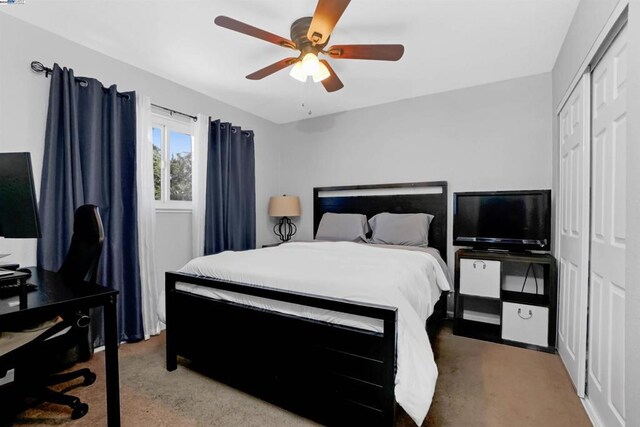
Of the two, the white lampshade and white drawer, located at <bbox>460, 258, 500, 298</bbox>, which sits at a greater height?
the white lampshade

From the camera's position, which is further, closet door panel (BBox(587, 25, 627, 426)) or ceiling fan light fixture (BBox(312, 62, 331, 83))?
ceiling fan light fixture (BBox(312, 62, 331, 83))

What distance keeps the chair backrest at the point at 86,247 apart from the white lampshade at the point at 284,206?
2377mm

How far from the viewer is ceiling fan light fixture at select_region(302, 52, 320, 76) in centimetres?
199

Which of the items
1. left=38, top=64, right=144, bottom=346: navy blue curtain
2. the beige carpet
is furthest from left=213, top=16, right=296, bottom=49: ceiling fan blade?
the beige carpet

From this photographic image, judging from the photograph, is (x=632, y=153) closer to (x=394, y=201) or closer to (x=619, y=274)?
(x=619, y=274)

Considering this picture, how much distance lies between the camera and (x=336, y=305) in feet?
4.84

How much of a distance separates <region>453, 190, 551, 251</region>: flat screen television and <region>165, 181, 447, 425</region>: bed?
866 millimetres

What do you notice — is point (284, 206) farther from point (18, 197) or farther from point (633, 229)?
point (633, 229)

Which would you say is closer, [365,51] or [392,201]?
[365,51]

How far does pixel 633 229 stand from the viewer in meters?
1.16

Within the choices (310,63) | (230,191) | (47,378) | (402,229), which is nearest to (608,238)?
(402,229)

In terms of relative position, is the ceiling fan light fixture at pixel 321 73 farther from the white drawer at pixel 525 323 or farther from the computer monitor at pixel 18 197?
the white drawer at pixel 525 323

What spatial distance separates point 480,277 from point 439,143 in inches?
59.9

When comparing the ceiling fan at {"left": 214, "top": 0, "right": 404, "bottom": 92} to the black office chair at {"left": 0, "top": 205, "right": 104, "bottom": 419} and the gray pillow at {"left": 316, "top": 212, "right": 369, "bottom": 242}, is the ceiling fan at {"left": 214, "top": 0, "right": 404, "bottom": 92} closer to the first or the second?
the black office chair at {"left": 0, "top": 205, "right": 104, "bottom": 419}
